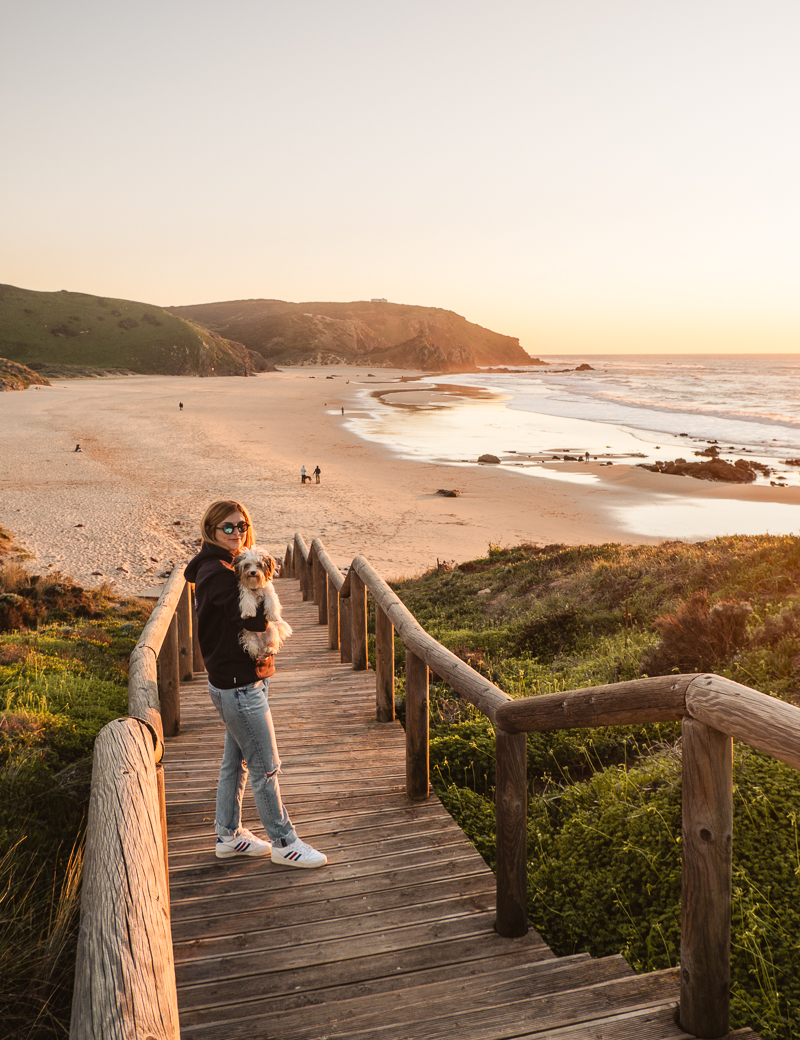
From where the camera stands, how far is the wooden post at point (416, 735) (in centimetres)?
388

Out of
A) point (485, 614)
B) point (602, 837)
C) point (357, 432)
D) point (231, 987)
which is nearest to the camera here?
point (231, 987)

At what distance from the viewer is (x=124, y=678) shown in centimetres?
679

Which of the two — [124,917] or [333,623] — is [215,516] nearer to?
[124,917]

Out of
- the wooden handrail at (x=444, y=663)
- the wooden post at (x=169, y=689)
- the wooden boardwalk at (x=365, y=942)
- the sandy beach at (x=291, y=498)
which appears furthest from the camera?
the sandy beach at (x=291, y=498)

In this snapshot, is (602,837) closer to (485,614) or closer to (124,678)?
(124,678)

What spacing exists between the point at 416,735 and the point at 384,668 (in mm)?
1146

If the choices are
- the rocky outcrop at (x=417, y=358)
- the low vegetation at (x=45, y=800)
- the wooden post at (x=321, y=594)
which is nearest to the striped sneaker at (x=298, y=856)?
the low vegetation at (x=45, y=800)

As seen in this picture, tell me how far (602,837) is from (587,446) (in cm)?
3412

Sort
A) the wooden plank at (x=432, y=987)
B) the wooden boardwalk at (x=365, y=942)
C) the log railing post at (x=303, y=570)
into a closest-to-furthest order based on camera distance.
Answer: the wooden boardwalk at (x=365, y=942) < the wooden plank at (x=432, y=987) < the log railing post at (x=303, y=570)

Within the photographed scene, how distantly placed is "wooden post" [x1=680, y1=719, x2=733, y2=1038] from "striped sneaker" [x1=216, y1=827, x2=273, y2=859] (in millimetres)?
2007

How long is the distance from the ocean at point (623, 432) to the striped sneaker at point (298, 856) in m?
16.8

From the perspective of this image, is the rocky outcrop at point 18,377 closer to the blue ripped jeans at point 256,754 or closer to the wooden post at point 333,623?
the wooden post at point 333,623

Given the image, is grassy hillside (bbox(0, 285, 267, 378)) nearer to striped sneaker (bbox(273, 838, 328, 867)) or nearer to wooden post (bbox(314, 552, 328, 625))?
wooden post (bbox(314, 552, 328, 625))

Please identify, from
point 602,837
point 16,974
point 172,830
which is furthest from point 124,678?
point 602,837
